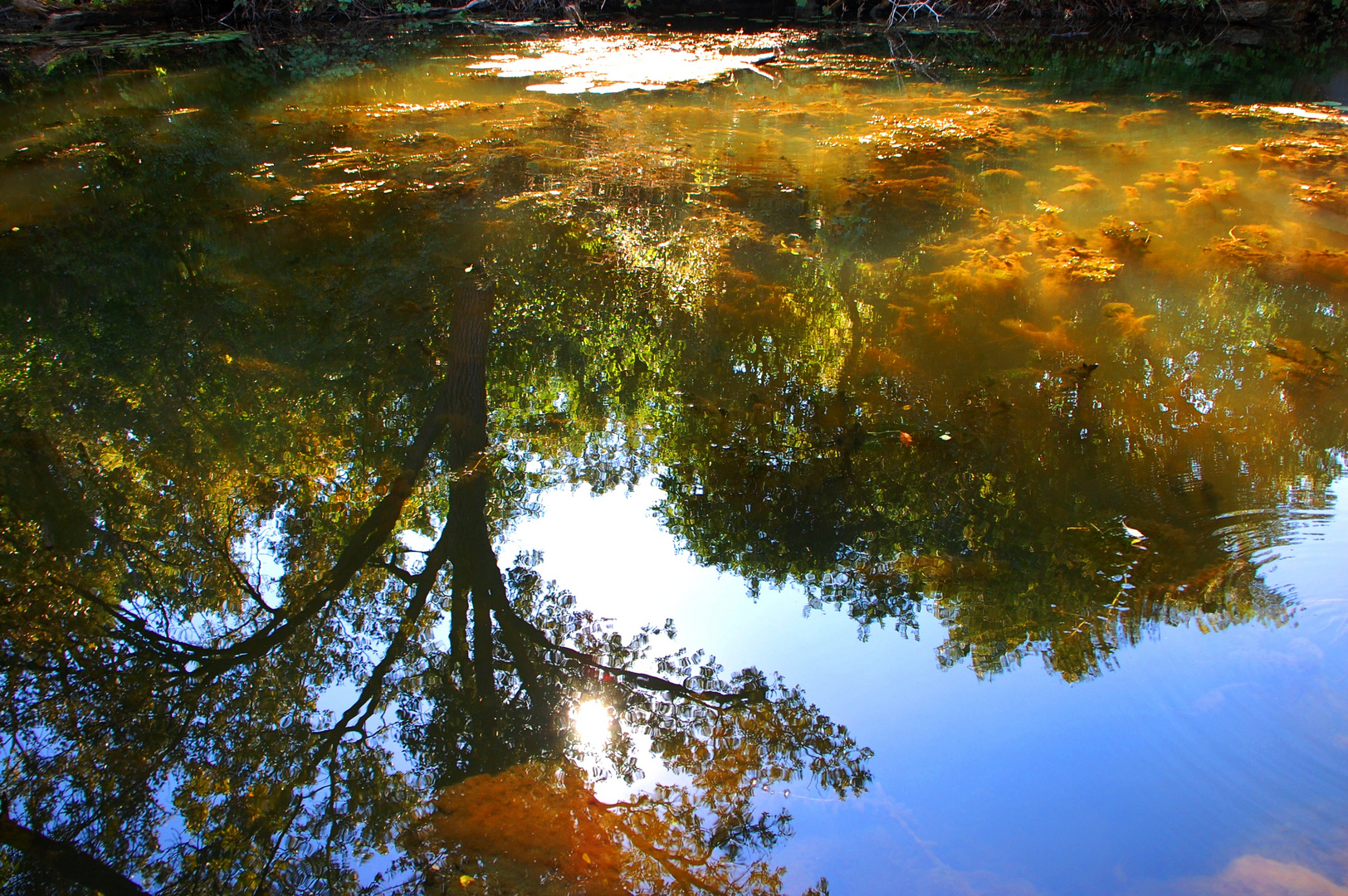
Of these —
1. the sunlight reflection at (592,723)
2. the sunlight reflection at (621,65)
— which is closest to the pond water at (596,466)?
the sunlight reflection at (592,723)

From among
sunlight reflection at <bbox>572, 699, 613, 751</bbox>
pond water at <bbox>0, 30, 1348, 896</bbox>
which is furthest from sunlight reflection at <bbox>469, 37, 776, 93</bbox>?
sunlight reflection at <bbox>572, 699, 613, 751</bbox>

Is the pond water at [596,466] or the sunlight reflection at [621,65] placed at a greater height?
the sunlight reflection at [621,65]

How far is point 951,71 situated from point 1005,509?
7.91 meters

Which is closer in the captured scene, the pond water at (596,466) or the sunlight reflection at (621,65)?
the pond water at (596,466)

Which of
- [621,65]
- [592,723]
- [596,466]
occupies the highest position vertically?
[621,65]

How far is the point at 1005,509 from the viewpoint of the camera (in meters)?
2.48

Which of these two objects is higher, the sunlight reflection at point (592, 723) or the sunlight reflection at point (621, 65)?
the sunlight reflection at point (621, 65)

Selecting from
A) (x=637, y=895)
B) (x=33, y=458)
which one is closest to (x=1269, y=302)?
(x=637, y=895)

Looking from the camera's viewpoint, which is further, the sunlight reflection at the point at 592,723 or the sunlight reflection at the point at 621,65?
the sunlight reflection at the point at 621,65

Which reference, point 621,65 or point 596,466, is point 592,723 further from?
point 621,65

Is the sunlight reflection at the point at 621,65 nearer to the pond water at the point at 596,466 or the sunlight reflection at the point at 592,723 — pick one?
the pond water at the point at 596,466

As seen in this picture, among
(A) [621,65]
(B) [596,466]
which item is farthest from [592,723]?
(A) [621,65]

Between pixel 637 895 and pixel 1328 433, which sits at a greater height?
pixel 1328 433

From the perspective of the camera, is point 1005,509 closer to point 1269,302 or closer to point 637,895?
point 637,895
